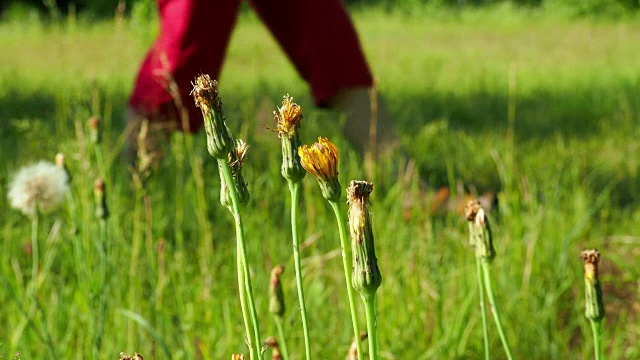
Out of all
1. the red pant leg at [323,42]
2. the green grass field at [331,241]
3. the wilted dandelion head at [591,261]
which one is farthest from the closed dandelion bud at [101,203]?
the red pant leg at [323,42]

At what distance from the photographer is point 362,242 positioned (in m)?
0.58

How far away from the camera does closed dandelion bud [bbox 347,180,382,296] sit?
568mm

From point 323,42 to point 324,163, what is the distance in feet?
5.83

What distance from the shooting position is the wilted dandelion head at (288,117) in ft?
1.90

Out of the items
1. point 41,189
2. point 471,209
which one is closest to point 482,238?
point 471,209

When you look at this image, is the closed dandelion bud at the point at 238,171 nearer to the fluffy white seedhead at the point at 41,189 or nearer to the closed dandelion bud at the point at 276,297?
the closed dandelion bud at the point at 276,297

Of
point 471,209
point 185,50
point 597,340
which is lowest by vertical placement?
point 597,340

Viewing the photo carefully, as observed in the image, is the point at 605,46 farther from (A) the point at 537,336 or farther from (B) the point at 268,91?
(A) the point at 537,336

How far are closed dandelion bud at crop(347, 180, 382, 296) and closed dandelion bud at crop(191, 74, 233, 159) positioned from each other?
0.08m

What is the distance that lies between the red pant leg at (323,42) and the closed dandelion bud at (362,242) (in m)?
1.78

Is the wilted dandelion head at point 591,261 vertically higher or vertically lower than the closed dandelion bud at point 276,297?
higher

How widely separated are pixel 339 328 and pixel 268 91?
2.95 meters

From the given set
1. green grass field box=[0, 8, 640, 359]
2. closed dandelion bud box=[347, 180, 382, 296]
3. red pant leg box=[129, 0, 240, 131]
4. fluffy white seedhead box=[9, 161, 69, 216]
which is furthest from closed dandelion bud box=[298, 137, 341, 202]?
red pant leg box=[129, 0, 240, 131]

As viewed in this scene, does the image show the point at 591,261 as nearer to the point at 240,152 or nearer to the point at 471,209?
the point at 471,209
